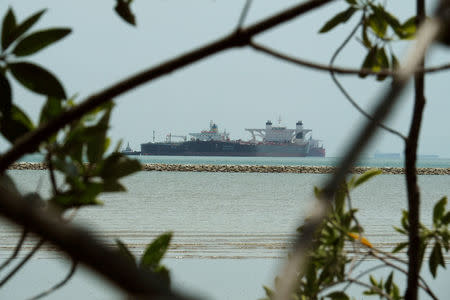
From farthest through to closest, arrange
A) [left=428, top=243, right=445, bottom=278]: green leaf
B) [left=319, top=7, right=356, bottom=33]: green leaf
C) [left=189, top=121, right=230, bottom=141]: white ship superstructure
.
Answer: [left=189, top=121, right=230, bottom=141]: white ship superstructure
[left=428, top=243, right=445, bottom=278]: green leaf
[left=319, top=7, right=356, bottom=33]: green leaf

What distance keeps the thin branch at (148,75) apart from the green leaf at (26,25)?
14 centimetres

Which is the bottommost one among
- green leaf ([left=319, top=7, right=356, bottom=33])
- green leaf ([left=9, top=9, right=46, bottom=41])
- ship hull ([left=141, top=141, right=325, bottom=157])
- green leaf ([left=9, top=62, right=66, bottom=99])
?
ship hull ([left=141, top=141, right=325, bottom=157])

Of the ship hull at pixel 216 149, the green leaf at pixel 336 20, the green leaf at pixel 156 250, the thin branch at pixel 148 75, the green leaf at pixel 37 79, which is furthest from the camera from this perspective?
the ship hull at pixel 216 149

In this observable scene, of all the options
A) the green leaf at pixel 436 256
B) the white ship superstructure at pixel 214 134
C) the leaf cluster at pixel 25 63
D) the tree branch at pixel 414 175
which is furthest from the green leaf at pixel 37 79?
the white ship superstructure at pixel 214 134

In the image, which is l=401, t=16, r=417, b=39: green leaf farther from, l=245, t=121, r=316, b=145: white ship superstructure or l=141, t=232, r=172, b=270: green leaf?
l=245, t=121, r=316, b=145: white ship superstructure

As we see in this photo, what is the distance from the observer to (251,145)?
34312 mm

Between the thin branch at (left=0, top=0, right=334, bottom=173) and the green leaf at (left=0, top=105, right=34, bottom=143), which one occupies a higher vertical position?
the thin branch at (left=0, top=0, right=334, bottom=173)

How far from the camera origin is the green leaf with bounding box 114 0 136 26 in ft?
1.08

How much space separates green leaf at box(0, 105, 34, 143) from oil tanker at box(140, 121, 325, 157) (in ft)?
106

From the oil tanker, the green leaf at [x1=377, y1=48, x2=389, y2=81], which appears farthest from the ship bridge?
the green leaf at [x1=377, y1=48, x2=389, y2=81]

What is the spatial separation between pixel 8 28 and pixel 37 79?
49 millimetres

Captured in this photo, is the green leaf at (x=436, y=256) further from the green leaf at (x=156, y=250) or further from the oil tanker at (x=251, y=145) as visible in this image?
the oil tanker at (x=251, y=145)

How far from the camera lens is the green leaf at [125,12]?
33 centimetres

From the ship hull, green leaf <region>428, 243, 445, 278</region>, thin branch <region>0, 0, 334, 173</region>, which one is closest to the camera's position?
thin branch <region>0, 0, 334, 173</region>
